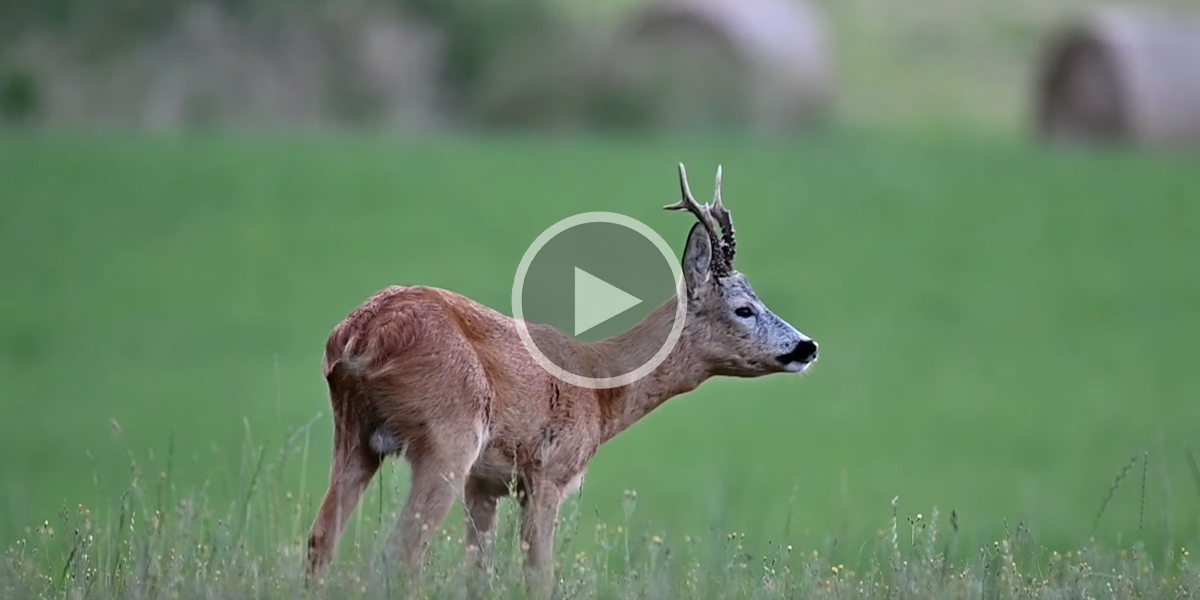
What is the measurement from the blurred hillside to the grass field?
12.9ft

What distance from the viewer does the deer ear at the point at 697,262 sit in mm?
8609

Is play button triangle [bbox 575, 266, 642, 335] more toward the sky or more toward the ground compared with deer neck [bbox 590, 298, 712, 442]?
more toward the sky

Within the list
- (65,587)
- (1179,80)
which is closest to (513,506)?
(65,587)

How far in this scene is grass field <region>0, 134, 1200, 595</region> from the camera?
1667 centimetres

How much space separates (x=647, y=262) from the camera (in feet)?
32.0

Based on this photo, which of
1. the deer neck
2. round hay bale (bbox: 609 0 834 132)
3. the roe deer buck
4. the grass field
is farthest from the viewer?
round hay bale (bbox: 609 0 834 132)

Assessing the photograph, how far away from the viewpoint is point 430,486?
24.2 feet

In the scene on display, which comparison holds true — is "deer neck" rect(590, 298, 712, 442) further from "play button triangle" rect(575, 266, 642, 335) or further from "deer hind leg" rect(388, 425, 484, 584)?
"deer hind leg" rect(388, 425, 484, 584)

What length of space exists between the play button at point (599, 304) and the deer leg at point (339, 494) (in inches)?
36.0

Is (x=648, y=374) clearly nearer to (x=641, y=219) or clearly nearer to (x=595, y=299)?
(x=595, y=299)

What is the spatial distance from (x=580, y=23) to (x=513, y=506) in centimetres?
3064

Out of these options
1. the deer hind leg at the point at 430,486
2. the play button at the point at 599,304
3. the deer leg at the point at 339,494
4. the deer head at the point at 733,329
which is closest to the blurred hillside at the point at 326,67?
the play button at the point at 599,304

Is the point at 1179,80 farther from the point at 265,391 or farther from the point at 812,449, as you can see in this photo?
the point at 265,391

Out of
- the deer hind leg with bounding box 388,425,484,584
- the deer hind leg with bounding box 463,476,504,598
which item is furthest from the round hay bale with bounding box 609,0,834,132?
the deer hind leg with bounding box 388,425,484,584
